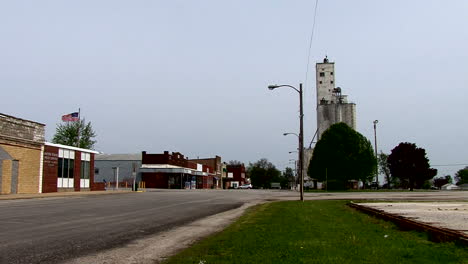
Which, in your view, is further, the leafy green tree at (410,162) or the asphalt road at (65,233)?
the leafy green tree at (410,162)

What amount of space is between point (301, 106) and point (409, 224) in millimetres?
21594

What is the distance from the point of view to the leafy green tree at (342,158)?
247ft

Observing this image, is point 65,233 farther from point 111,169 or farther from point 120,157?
point 120,157

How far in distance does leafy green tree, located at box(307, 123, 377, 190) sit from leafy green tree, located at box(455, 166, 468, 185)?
102 m

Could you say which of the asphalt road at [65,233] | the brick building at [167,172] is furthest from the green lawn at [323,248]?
the brick building at [167,172]

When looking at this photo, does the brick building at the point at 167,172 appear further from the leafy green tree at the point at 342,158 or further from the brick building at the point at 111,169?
the leafy green tree at the point at 342,158

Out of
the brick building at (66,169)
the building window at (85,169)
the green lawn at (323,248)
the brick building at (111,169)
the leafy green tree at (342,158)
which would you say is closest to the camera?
the green lawn at (323,248)

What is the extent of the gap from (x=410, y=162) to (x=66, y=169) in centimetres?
5410

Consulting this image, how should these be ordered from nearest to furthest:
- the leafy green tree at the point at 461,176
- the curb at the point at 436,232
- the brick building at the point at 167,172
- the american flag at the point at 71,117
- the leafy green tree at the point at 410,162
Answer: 1. the curb at the point at 436,232
2. the american flag at the point at 71,117
3. the leafy green tree at the point at 410,162
4. the brick building at the point at 167,172
5. the leafy green tree at the point at 461,176

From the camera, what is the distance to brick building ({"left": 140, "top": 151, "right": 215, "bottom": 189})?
276 ft

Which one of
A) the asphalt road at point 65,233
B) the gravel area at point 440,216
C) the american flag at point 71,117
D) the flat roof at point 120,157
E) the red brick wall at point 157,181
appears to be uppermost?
the american flag at point 71,117

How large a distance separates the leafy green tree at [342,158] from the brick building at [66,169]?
3670 centimetres

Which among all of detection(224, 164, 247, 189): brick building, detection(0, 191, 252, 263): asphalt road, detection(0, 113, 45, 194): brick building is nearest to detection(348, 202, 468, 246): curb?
detection(0, 191, 252, 263): asphalt road

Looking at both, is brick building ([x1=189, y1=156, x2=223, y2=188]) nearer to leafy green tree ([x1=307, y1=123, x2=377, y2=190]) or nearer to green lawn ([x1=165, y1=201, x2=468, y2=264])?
leafy green tree ([x1=307, y1=123, x2=377, y2=190])
